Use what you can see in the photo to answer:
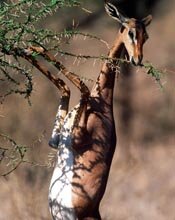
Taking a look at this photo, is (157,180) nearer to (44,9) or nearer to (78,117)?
(78,117)

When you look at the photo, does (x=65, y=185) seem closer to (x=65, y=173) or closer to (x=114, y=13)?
(x=65, y=173)

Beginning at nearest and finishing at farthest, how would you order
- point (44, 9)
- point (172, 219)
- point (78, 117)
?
point (44, 9), point (78, 117), point (172, 219)

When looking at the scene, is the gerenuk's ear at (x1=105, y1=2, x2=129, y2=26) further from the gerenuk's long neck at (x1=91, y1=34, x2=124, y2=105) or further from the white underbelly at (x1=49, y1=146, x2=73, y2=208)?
the white underbelly at (x1=49, y1=146, x2=73, y2=208)

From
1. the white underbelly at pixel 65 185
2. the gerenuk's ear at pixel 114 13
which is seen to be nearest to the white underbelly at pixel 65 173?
the white underbelly at pixel 65 185

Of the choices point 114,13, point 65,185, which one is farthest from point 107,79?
point 65,185

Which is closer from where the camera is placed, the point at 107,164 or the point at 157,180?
the point at 107,164

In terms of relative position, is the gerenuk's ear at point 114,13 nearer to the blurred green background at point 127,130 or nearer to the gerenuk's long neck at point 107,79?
the gerenuk's long neck at point 107,79

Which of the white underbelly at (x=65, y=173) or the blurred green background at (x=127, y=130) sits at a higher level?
the blurred green background at (x=127, y=130)

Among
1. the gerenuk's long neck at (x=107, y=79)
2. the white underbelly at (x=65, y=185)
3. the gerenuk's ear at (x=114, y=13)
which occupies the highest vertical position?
the gerenuk's ear at (x=114, y=13)

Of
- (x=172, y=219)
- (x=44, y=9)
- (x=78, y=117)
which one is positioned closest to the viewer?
(x=44, y=9)

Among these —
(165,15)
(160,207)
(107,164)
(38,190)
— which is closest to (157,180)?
(160,207)

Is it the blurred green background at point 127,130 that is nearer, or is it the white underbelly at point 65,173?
the white underbelly at point 65,173

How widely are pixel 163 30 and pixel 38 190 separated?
71cm

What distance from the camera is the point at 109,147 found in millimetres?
1805
